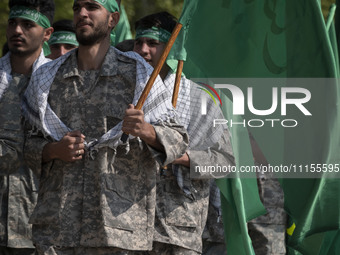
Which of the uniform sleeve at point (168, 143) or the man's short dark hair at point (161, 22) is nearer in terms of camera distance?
the uniform sleeve at point (168, 143)

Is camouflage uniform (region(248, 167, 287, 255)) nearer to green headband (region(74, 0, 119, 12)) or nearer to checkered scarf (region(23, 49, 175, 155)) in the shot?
checkered scarf (region(23, 49, 175, 155))

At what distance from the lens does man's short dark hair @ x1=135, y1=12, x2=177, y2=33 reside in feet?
30.8

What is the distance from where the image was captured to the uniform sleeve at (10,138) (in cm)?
718

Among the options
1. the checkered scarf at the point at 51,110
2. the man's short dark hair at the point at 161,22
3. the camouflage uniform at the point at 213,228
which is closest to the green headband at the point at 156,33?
the man's short dark hair at the point at 161,22

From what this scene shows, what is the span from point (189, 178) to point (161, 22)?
7.71 feet

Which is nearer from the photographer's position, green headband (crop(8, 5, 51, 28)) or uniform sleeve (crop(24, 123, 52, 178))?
uniform sleeve (crop(24, 123, 52, 178))

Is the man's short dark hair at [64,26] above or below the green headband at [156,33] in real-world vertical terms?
above

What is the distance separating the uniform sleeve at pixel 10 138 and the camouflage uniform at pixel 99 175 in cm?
13

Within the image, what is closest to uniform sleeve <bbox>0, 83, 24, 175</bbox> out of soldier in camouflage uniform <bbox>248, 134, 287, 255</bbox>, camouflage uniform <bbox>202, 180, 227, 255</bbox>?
camouflage uniform <bbox>202, 180, 227, 255</bbox>

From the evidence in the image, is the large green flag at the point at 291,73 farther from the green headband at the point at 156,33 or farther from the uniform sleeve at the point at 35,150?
the uniform sleeve at the point at 35,150

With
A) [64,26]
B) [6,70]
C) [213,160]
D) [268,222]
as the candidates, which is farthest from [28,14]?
[268,222]

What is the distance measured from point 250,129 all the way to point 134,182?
2094 millimetres

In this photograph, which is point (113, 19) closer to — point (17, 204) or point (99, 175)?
point (99, 175)

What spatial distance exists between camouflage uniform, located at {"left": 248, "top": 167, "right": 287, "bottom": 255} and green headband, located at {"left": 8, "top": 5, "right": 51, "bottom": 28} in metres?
2.87
